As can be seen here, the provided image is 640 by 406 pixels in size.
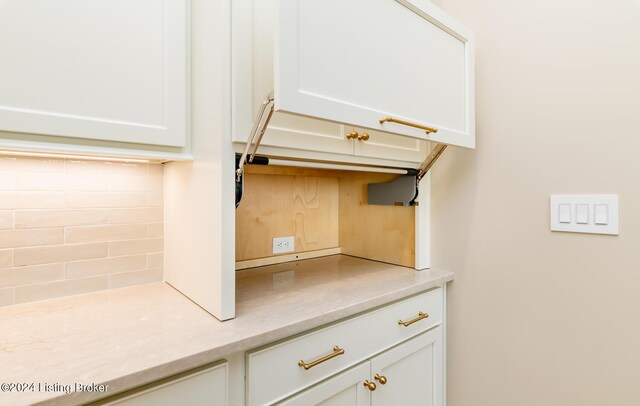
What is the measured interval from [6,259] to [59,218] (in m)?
0.17

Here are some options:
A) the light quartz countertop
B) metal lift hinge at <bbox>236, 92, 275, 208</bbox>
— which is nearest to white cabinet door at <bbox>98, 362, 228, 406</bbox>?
the light quartz countertop

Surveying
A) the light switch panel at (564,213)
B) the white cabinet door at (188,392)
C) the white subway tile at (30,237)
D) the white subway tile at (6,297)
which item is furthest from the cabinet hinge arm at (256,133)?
the light switch panel at (564,213)

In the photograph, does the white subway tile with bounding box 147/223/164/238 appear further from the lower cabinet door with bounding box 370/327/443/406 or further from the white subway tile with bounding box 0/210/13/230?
the lower cabinet door with bounding box 370/327/443/406

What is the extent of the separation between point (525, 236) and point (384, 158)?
59cm

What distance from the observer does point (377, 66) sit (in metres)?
0.85

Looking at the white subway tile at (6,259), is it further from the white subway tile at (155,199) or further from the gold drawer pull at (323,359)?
the gold drawer pull at (323,359)

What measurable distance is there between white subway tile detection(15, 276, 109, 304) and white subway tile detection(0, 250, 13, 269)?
78mm

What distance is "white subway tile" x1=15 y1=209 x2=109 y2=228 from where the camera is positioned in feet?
3.27

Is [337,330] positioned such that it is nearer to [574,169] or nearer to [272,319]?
[272,319]

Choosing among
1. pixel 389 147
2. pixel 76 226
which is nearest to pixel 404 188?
pixel 389 147

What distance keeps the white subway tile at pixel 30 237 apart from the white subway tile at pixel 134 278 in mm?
214

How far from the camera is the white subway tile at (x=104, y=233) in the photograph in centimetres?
108

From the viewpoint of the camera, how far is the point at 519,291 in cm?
120

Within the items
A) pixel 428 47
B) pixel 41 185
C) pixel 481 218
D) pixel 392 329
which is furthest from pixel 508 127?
pixel 41 185
